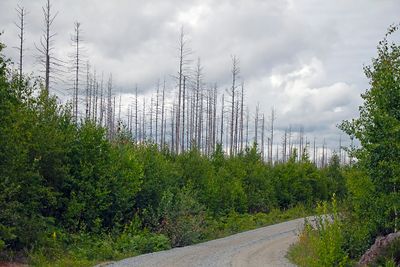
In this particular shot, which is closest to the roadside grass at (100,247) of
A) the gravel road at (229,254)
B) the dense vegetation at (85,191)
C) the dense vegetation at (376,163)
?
the dense vegetation at (85,191)

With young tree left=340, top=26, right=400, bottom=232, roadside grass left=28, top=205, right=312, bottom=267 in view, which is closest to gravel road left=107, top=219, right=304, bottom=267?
roadside grass left=28, top=205, right=312, bottom=267

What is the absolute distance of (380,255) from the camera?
13.7 m

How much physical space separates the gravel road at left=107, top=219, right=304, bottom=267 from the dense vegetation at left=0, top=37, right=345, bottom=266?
1339mm

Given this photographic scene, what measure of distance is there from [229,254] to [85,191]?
22.6 ft

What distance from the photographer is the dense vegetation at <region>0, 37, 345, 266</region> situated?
18.1 meters

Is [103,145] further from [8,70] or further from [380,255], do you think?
[380,255]

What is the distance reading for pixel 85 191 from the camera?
2281cm

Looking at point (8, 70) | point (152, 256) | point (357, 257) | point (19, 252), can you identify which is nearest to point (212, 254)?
point (152, 256)

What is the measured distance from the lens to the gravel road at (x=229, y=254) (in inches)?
723

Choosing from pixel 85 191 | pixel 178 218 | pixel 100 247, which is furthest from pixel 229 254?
pixel 85 191

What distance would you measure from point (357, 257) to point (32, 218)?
11386 mm

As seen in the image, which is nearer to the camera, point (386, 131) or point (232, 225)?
point (386, 131)

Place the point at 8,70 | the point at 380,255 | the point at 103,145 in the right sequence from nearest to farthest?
the point at 380,255 < the point at 8,70 < the point at 103,145

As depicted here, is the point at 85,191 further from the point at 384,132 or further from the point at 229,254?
the point at 384,132
